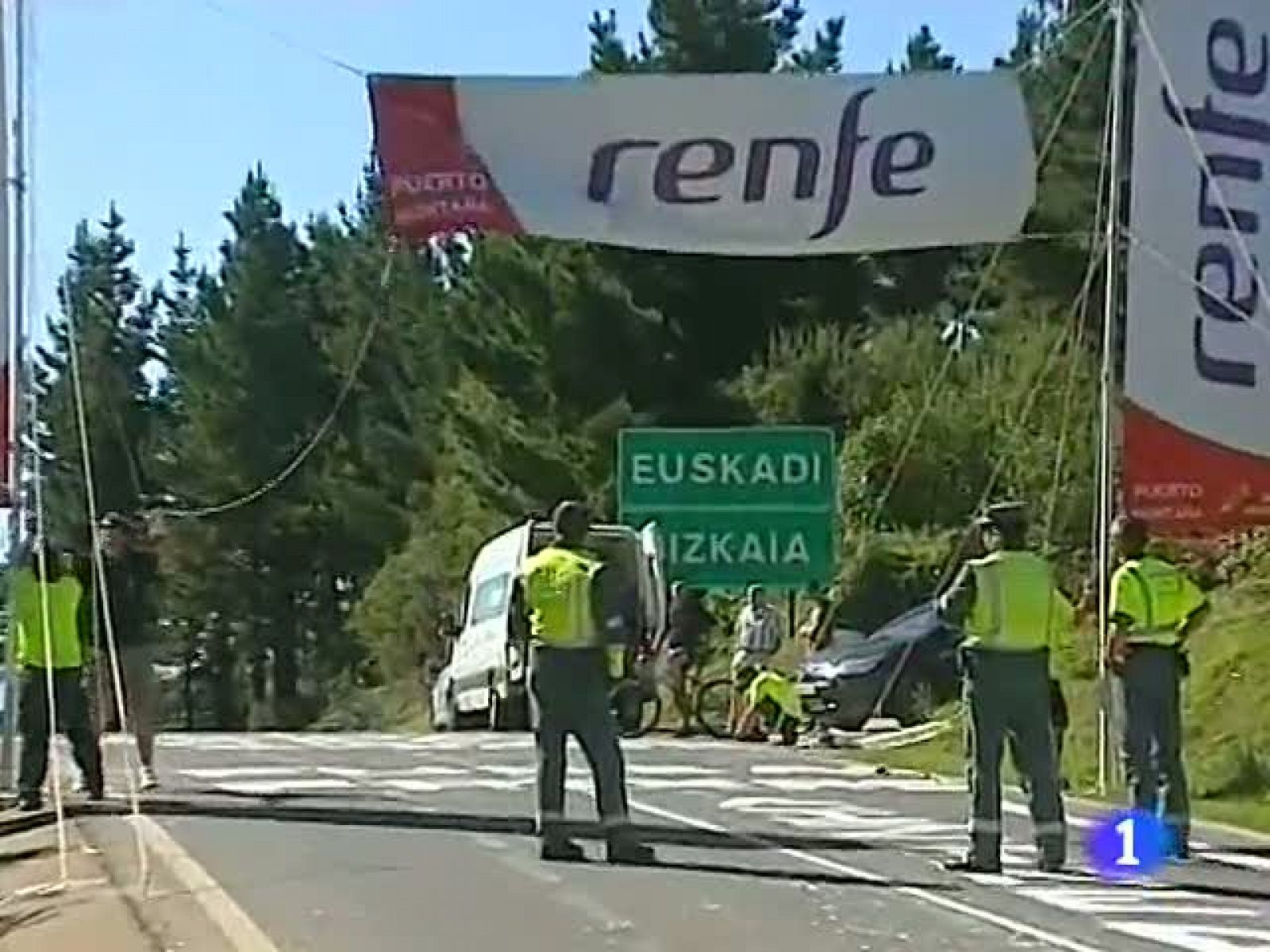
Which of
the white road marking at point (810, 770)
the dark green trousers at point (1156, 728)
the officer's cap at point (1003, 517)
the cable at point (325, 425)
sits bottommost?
the white road marking at point (810, 770)

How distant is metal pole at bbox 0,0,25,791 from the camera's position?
1712 cm

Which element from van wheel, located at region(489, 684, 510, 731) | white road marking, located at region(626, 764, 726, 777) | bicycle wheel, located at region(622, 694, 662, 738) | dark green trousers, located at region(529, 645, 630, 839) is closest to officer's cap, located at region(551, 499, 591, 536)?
dark green trousers, located at region(529, 645, 630, 839)

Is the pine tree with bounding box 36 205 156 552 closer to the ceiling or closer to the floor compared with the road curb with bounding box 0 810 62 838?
closer to the ceiling

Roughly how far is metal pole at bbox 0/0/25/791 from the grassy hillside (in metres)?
7.36

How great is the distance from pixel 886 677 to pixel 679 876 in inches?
736

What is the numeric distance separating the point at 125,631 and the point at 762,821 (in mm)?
4200

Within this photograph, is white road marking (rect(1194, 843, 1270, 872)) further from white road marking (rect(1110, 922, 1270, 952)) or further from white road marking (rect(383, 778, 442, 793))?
white road marking (rect(383, 778, 442, 793))

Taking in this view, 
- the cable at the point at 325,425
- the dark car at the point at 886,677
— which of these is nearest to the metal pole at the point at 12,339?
the dark car at the point at 886,677

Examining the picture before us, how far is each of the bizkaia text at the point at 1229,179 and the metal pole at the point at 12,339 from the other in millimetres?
7939

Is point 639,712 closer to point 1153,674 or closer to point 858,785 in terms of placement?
point 858,785

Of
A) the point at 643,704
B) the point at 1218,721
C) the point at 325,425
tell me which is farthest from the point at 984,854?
the point at 325,425

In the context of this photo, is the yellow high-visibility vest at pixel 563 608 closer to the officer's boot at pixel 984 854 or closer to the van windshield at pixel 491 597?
the officer's boot at pixel 984 854

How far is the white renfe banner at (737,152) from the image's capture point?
23016 mm

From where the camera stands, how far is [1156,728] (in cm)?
1670
